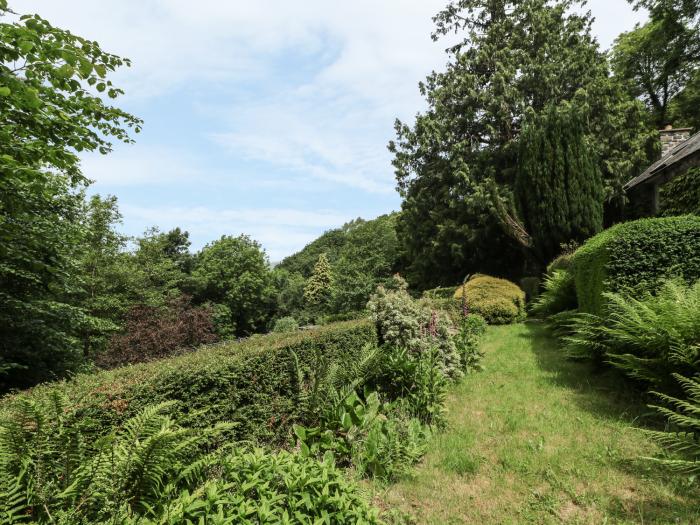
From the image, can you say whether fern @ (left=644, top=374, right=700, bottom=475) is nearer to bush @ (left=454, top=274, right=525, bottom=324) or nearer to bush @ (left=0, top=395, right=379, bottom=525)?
bush @ (left=0, top=395, right=379, bottom=525)

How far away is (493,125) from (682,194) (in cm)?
991

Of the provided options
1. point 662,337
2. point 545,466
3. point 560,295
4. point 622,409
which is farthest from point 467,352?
point 560,295

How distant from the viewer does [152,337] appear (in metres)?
12.1

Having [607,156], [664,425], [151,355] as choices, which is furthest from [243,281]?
[664,425]

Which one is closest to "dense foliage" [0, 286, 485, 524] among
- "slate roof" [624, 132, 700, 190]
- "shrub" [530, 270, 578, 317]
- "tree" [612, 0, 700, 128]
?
"shrub" [530, 270, 578, 317]

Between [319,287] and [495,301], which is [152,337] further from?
[319,287]

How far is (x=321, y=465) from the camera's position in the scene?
8.72ft

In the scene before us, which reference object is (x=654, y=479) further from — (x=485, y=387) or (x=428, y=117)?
(x=428, y=117)

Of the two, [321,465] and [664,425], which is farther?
[664,425]

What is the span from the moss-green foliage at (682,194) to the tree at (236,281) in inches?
1184

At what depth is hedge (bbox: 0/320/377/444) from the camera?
2834 millimetres

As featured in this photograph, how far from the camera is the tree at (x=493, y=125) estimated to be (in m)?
17.2

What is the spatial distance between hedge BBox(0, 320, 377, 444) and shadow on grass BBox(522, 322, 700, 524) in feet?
10.9

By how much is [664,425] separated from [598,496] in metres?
1.95
